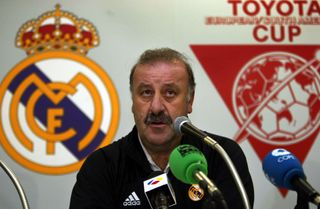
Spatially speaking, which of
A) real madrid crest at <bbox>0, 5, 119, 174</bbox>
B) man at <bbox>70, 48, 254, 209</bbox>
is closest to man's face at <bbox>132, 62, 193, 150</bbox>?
man at <bbox>70, 48, 254, 209</bbox>

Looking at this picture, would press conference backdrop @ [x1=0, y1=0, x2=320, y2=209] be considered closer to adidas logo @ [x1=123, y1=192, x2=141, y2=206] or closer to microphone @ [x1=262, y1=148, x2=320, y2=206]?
adidas logo @ [x1=123, y1=192, x2=141, y2=206]

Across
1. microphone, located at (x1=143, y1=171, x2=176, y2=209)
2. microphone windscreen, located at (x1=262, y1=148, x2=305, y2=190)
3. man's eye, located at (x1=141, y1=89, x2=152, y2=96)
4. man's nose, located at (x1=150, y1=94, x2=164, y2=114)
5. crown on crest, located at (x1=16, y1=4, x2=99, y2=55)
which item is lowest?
microphone, located at (x1=143, y1=171, x2=176, y2=209)

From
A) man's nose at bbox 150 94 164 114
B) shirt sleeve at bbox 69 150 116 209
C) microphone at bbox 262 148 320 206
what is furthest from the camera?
man's nose at bbox 150 94 164 114

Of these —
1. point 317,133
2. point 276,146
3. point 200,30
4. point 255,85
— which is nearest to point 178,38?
point 200,30

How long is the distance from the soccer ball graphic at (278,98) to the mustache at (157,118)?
97 centimetres

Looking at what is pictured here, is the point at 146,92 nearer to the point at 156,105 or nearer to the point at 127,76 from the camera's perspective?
the point at 156,105

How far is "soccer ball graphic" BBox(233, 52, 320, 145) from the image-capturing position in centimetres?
238

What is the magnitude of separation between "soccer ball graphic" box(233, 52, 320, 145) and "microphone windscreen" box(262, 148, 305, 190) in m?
1.49

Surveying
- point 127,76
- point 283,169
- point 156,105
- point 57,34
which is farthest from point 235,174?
point 57,34

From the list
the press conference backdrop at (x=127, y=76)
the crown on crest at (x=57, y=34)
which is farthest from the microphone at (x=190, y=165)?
the crown on crest at (x=57, y=34)

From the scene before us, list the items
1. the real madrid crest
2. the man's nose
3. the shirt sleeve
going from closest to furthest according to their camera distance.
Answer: the shirt sleeve < the man's nose < the real madrid crest

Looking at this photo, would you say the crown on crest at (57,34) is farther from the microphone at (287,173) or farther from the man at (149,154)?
the microphone at (287,173)

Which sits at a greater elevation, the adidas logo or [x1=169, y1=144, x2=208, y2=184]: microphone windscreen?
[x1=169, y1=144, x2=208, y2=184]: microphone windscreen

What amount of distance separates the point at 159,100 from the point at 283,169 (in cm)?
74
